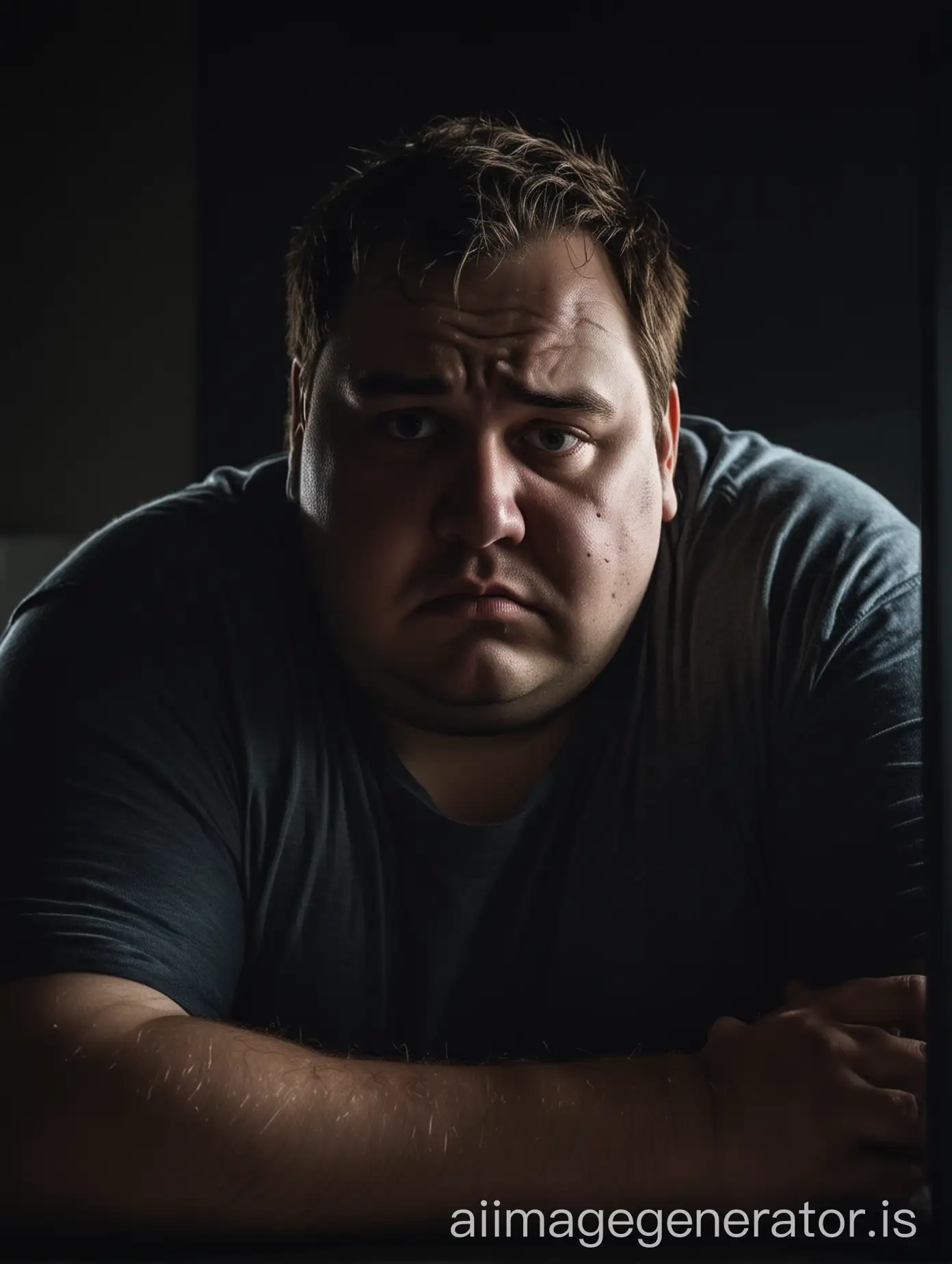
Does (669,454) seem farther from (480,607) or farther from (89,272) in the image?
(89,272)

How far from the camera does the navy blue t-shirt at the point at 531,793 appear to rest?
1.09m

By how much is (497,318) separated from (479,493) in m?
0.16

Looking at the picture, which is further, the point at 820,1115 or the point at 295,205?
the point at 295,205

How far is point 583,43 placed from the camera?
2184 millimetres

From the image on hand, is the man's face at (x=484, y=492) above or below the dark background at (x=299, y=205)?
below

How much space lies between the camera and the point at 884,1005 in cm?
98

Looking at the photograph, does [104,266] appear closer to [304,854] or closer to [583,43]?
[583,43]

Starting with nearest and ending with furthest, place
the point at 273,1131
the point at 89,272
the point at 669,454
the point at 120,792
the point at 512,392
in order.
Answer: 1. the point at 273,1131
2. the point at 120,792
3. the point at 512,392
4. the point at 669,454
5. the point at 89,272

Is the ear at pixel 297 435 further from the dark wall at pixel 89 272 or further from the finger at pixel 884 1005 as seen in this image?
the dark wall at pixel 89 272

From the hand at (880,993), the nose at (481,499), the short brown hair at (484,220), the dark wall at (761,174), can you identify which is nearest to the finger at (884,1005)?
the hand at (880,993)

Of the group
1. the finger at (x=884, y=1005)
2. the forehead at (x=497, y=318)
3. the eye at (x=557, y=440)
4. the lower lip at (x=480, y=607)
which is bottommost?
the finger at (x=884, y=1005)

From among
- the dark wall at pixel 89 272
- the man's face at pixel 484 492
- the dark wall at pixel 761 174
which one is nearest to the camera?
the man's face at pixel 484 492

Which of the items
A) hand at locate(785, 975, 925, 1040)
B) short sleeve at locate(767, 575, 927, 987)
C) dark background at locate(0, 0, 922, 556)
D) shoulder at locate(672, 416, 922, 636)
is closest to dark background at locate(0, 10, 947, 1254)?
dark background at locate(0, 0, 922, 556)

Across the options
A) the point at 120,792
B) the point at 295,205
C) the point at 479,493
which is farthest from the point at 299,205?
the point at 120,792
